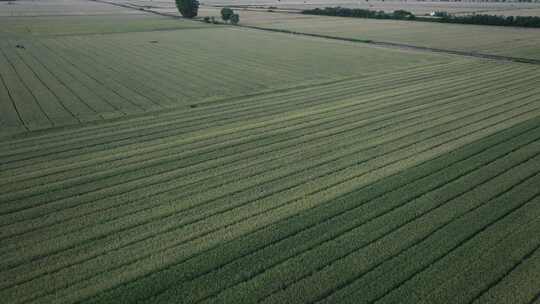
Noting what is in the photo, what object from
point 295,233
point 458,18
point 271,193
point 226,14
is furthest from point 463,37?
point 295,233

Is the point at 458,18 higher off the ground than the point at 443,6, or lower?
lower

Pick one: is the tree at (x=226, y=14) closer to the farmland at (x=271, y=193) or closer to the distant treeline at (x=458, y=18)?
the distant treeline at (x=458, y=18)

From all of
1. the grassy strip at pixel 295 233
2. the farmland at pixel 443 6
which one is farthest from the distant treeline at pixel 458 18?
the grassy strip at pixel 295 233

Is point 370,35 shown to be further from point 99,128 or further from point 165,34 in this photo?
point 99,128

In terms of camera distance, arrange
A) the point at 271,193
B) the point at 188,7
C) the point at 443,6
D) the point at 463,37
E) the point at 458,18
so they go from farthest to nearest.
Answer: the point at 443,6 < the point at 188,7 < the point at 458,18 < the point at 463,37 < the point at 271,193

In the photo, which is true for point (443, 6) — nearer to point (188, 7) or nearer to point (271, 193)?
point (188, 7)

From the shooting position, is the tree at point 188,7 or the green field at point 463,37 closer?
the green field at point 463,37

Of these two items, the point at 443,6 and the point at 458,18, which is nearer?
the point at 458,18

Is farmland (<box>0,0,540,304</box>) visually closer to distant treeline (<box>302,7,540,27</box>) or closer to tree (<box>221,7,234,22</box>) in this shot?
distant treeline (<box>302,7,540,27</box>)

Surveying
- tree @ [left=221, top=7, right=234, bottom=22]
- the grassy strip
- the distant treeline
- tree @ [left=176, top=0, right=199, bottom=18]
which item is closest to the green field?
the distant treeline

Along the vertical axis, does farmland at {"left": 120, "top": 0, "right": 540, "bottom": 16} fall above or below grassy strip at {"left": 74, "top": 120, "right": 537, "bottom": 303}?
above
